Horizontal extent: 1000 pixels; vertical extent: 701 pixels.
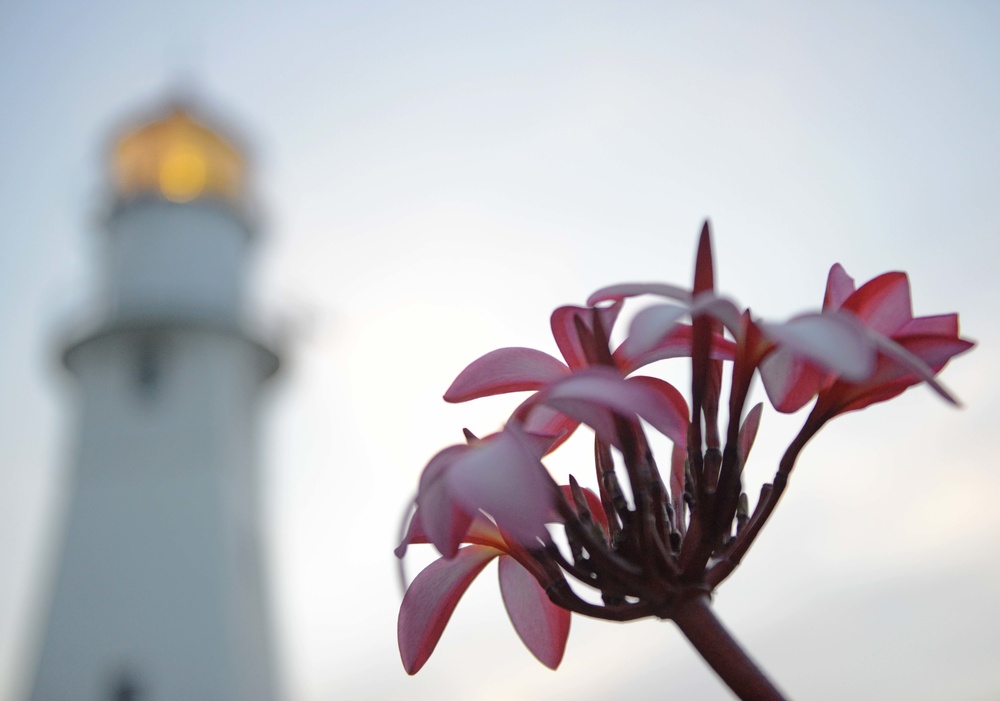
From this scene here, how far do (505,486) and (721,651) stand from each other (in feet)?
0.74

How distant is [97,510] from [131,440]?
105cm

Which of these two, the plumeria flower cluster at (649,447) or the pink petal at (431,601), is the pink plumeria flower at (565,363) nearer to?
the plumeria flower cluster at (649,447)

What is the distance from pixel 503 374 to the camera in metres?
0.87

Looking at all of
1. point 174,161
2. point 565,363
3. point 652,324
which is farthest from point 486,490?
point 174,161

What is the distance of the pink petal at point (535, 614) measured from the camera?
1002 mm

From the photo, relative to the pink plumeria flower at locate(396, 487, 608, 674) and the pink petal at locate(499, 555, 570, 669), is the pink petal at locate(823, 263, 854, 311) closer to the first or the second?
the pink plumeria flower at locate(396, 487, 608, 674)

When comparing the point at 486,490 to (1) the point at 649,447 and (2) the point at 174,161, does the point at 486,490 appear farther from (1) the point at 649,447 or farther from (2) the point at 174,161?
(2) the point at 174,161

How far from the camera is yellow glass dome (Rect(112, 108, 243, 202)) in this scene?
14.1 meters

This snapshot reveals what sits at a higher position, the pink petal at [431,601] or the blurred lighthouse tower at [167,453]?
the blurred lighthouse tower at [167,453]

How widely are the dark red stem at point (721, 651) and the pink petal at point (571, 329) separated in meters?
0.24

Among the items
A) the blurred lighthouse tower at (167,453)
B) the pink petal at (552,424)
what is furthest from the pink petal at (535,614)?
the blurred lighthouse tower at (167,453)

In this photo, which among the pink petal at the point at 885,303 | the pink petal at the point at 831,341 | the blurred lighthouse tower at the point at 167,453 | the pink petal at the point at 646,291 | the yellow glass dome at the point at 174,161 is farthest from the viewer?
the yellow glass dome at the point at 174,161

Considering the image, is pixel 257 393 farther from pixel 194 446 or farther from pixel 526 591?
pixel 526 591

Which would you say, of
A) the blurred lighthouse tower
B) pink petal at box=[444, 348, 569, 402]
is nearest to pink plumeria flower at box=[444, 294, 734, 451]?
pink petal at box=[444, 348, 569, 402]
